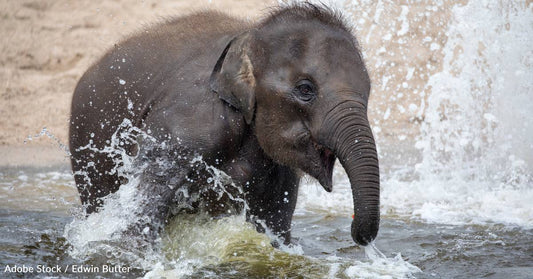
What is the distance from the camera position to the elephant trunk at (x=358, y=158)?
3891 mm

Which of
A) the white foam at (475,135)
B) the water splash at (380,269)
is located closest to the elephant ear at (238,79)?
the water splash at (380,269)

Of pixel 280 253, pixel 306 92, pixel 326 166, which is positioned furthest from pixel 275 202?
pixel 306 92

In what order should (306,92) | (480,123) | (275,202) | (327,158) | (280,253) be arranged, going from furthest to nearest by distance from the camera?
(480,123) → (275,202) → (280,253) → (327,158) → (306,92)

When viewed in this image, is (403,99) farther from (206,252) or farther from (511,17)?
(206,252)

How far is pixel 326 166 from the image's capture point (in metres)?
4.36

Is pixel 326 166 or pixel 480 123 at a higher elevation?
pixel 480 123

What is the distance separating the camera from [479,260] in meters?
5.01

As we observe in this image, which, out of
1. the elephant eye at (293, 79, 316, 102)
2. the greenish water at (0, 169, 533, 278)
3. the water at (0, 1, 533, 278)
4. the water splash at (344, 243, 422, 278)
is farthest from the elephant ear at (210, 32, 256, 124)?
the water splash at (344, 243, 422, 278)

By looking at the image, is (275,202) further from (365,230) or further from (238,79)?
→ (365,230)

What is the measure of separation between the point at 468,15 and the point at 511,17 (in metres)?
0.55

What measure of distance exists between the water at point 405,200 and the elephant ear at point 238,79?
1.42 feet

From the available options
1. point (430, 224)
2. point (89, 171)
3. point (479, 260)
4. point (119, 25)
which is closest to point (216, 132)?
point (89, 171)

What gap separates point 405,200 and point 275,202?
2961 mm

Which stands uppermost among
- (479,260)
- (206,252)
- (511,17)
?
(511,17)
